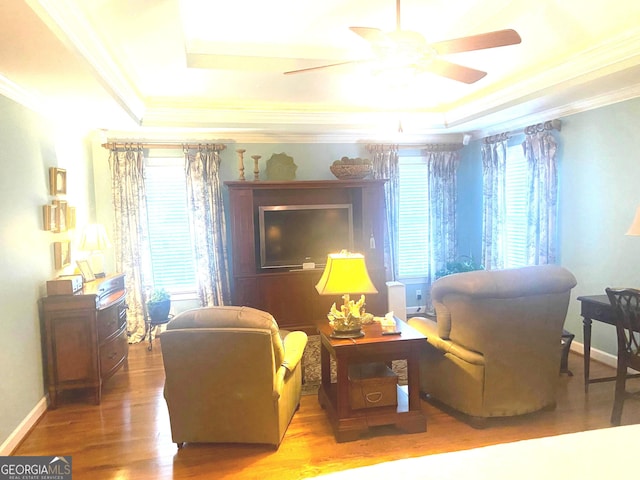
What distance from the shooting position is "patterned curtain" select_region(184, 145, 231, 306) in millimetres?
5660

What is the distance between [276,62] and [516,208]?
3.55 metres

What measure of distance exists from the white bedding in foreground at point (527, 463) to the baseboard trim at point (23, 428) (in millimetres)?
2738

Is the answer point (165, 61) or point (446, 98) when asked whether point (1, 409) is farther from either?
point (446, 98)

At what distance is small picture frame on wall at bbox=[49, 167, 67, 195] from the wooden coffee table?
285 centimetres

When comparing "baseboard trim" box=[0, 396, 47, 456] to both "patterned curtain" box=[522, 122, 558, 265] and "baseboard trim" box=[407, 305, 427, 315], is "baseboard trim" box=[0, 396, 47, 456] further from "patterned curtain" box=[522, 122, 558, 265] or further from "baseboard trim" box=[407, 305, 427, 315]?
"patterned curtain" box=[522, 122, 558, 265]

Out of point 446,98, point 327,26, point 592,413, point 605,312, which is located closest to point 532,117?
point 446,98

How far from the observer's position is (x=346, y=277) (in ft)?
9.91

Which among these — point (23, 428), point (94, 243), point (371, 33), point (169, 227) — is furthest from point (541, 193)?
point (23, 428)

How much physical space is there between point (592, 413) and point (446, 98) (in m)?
3.76

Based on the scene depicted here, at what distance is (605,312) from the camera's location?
3.54 metres

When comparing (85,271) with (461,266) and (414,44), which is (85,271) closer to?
(414,44)

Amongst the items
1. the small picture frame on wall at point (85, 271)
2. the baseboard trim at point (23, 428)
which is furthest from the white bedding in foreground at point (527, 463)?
the small picture frame on wall at point (85, 271)

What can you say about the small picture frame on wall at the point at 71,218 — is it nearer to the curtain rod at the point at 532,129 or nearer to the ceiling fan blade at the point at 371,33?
the ceiling fan blade at the point at 371,33

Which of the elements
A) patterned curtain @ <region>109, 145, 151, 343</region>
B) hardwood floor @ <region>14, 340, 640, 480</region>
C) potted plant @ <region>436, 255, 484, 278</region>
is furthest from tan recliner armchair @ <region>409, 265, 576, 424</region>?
patterned curtain @ <region>109, 145, 151, 343</region>
